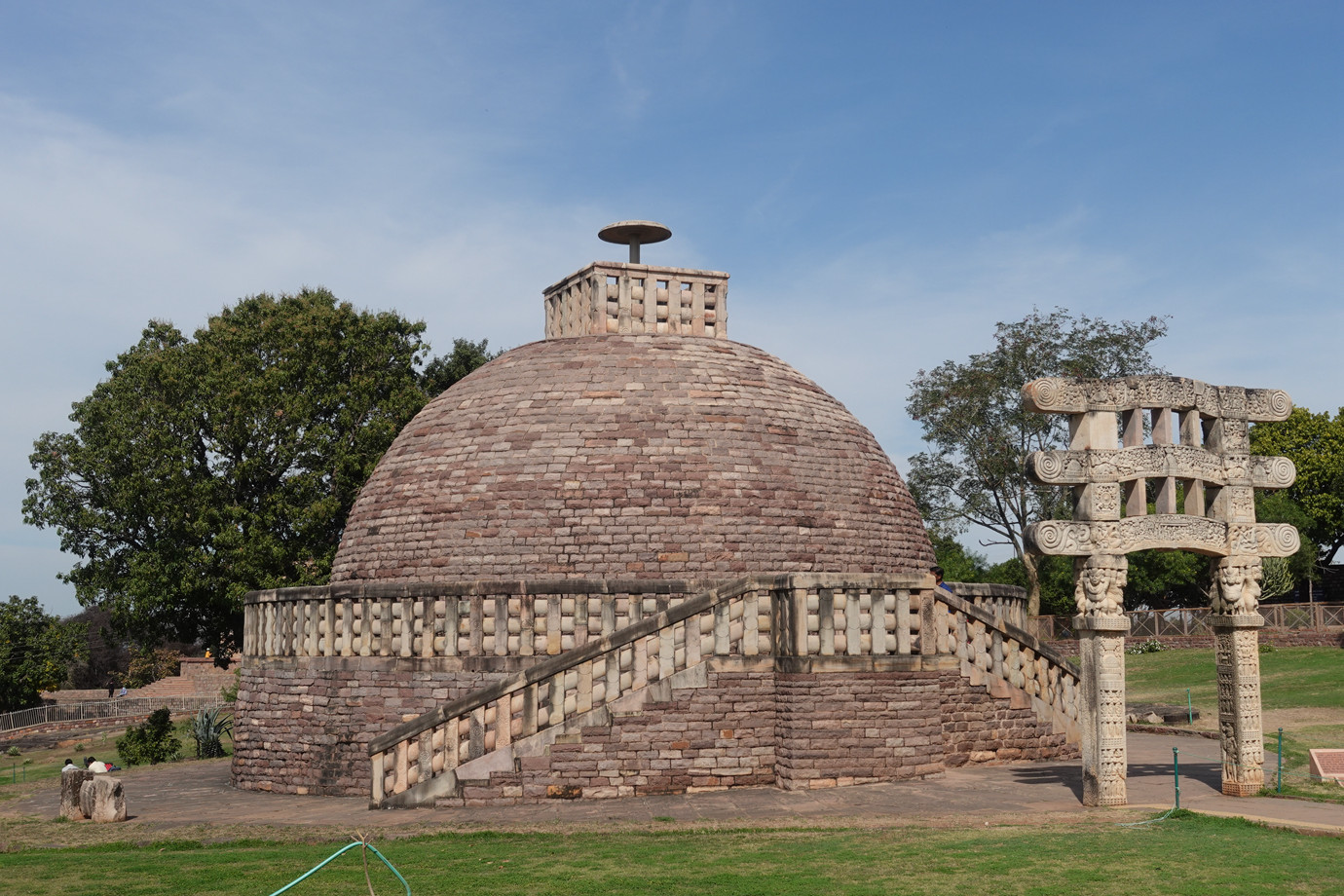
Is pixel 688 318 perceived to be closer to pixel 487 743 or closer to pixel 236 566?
pixel 487 743

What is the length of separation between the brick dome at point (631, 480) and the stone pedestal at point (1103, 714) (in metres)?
5.70

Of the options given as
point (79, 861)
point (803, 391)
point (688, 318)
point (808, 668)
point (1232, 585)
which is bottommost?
point (79, 861)

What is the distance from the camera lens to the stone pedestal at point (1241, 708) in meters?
13.2

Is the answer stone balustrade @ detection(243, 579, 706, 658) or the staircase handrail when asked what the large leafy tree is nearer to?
stone balustrade @ detection(243, 579, 706, 658)

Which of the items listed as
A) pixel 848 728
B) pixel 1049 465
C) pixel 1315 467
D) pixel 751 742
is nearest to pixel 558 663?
pixel 751 742

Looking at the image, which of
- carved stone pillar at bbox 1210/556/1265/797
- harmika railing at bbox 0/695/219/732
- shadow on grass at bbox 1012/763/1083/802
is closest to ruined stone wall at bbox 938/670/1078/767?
shadow on grass at bbox 1012/763/1083/802

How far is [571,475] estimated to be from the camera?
18.0 m

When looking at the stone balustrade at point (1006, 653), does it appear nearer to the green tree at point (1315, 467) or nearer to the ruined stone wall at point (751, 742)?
the ruined stone wall at point (751, 742)

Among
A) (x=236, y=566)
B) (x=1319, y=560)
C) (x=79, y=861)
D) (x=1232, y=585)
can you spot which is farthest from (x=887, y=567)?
(x=1319, y=560)

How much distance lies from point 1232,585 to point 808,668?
482 cm

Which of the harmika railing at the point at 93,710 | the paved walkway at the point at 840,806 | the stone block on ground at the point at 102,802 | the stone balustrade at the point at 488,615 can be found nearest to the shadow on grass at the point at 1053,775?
the paved walkway at the point at 840,806

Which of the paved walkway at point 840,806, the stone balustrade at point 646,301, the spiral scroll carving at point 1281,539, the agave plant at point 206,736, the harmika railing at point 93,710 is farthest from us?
the harmika railing at point 93,710

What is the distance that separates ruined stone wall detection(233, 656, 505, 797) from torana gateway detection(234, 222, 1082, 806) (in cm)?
4

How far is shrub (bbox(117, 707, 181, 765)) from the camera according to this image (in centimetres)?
2570
